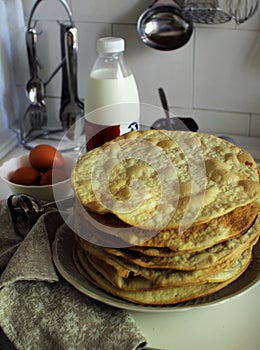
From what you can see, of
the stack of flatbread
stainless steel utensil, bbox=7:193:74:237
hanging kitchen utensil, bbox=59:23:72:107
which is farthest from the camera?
hanging kitchen utensil, bbox=59:23:72:107

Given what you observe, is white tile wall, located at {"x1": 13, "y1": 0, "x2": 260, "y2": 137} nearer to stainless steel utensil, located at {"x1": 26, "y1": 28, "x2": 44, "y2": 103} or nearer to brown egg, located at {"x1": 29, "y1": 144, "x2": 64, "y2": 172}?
stainless steel utensil, located at {"x1": 26, "y1": 28, "x2": 44, "y2": 103}

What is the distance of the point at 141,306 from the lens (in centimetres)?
73

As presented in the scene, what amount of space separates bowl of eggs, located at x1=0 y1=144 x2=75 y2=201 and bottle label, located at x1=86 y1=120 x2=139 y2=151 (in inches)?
2.2

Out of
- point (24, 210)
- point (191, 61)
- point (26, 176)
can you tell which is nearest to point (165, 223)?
point (24, 210)

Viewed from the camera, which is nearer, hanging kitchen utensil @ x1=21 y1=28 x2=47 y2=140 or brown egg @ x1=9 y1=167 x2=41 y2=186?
brown egg @ x1=9 y1=167 x2=41 y2=186

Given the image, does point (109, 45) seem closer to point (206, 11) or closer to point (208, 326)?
point (206, 11)

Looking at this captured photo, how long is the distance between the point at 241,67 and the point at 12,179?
0.54 m

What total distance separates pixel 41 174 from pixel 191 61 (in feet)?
1.42

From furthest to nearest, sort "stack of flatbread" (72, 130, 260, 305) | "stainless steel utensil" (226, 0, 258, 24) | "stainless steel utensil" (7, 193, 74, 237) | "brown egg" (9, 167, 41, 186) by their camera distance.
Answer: "stainless steel utensil" (226, 0, 258, 24)
"brown egg" (9, 167, 41, 186)
"stainless steel utensil" (7, 193, 74, 237)
"stack of flatbread" (72, 130, 260, 305)

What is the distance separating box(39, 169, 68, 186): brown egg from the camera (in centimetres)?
102

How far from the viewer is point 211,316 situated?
751 mm

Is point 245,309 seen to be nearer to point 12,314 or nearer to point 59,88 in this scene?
Answer: point 12,314

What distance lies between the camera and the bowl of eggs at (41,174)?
1013 mm

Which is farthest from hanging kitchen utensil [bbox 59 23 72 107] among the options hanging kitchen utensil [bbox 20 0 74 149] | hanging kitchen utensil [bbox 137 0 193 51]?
hanging kitchen utensil [bbox 137 0 193 51]
